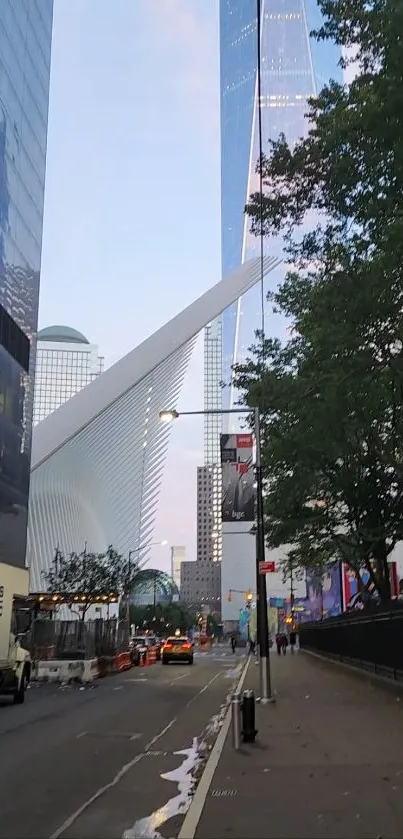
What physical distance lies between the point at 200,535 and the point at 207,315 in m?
111

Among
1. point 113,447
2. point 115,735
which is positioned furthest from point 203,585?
point 115,735

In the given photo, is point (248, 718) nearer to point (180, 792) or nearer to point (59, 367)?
point (180, 792)

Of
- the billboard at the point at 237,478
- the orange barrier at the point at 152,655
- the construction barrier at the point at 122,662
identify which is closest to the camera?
the billboard at the point at 237,478

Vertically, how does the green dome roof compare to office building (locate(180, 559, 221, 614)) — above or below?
above

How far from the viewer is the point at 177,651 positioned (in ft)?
139

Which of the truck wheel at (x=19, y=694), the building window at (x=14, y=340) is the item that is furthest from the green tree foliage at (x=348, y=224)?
the building window at (x=14, y=340)

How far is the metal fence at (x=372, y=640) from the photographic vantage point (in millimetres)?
20406

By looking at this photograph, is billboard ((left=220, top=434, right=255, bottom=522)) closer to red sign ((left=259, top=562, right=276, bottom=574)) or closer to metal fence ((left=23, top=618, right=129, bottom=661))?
Result: red sign ((left=259, top=562, right=276, bottom=574))

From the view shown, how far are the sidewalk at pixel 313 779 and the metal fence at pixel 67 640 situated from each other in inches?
662

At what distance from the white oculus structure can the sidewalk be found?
54.7 metres

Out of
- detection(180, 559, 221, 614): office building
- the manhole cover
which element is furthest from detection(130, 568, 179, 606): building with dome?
the manhole cover

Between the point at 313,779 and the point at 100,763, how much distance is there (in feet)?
10.1

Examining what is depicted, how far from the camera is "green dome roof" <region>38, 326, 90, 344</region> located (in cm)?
17150

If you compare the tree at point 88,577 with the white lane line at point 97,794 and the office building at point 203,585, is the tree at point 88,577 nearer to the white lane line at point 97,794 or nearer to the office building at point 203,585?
the white lane line at point 97,794
